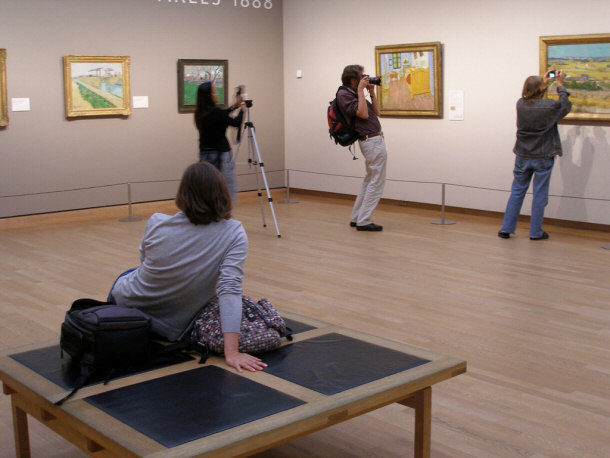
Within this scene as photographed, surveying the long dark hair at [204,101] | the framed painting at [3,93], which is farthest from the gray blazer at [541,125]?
the framed painting at [3,93]

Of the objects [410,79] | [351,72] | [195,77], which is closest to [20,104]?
[195,77]

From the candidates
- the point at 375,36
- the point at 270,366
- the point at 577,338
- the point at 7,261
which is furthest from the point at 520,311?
the point at 375,36

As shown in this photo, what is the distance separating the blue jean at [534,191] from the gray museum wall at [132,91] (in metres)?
5.34

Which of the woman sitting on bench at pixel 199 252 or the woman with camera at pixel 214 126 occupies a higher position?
the woman with camera at pixel 214 126

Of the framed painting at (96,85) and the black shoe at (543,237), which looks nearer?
the black shoe at (543,237)

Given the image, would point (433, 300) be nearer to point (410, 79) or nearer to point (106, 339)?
point (106, 339)

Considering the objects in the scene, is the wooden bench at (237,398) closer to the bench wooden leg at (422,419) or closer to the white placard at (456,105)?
the bench wooden leg at (422,419)

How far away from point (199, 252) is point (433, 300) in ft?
11.4

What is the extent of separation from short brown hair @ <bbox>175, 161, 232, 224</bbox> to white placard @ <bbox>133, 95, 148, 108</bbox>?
877 centimetres

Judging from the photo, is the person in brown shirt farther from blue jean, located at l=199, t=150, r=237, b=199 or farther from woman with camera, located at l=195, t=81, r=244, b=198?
blue jean, located at l=199, t=150, r=237, b=199

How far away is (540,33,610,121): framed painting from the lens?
9609 millimetres

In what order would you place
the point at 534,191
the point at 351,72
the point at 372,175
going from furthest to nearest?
the point at 372,175, the point at 351,72, the point at 534,191

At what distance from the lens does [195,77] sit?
12.7m

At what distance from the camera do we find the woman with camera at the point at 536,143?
9.13m
